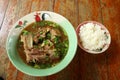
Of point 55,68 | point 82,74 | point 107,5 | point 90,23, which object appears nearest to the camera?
point 55,68

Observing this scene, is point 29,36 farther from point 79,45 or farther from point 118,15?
point 118,15

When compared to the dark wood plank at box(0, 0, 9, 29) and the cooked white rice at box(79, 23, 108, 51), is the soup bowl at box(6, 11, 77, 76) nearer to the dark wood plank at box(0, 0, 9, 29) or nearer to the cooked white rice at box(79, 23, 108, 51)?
the cooked white rice at box(79, 23, 108, 51)

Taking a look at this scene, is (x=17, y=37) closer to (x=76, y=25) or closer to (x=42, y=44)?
(x=42, y=44)

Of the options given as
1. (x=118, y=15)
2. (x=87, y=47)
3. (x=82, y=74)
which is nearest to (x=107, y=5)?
(x=118, y=15)

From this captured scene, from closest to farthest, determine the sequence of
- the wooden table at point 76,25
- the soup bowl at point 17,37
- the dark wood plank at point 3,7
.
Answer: the soup bowl at point 17,37 < the wooden table at point 76,25 < the dark wood plank at point 3,7

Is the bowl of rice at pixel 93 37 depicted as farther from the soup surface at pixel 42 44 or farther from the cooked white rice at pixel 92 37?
the soup surface at pixel 42 44

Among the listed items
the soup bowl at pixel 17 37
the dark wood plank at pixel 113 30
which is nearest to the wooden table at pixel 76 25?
the dark wood plank at pixel 113 30
